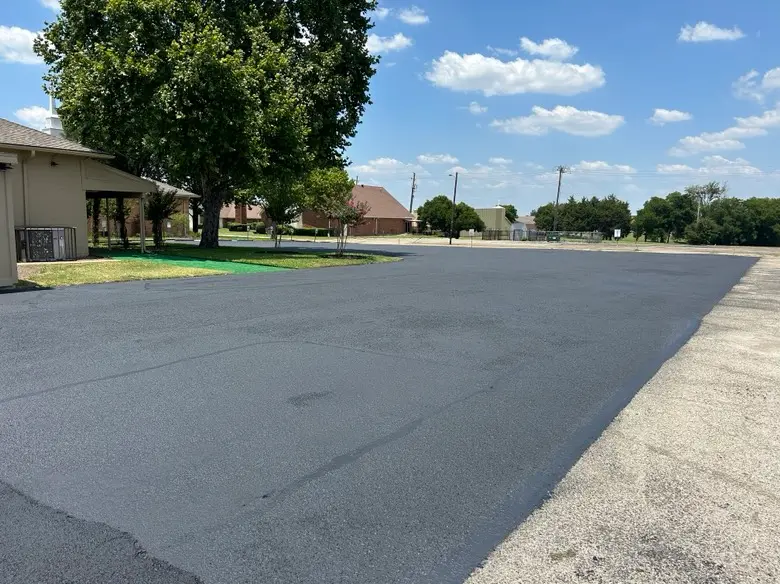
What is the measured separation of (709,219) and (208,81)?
294ft

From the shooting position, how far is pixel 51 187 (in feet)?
63.9

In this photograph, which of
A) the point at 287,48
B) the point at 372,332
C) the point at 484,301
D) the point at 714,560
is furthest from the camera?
the point at 287,48

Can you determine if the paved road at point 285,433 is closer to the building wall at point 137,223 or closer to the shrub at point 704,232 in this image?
the building wall at point 137,223

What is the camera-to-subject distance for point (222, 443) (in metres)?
4.45

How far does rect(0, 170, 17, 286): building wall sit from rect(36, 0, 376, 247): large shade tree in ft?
30.0

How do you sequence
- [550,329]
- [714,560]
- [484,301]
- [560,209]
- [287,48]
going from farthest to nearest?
[560,209] < [287,48] < [484,301] < [550,329] < [714,560]

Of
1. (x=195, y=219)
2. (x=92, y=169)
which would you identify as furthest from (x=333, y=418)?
(x=195, y=219)

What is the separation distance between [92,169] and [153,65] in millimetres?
4525

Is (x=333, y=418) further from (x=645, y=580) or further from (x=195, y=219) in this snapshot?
(x=195, y=219)

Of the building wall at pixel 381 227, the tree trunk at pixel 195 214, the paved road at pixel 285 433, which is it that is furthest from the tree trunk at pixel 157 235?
the building wall at pixel 381 227

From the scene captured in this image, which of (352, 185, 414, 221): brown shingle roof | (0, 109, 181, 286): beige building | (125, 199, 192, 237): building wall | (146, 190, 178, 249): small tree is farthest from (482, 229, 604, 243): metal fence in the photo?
(0, 109, 181, 286): beige building

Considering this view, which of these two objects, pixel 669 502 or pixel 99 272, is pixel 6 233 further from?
pixel 669 502

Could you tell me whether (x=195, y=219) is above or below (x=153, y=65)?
below

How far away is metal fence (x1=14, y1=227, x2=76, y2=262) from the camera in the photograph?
58.6 ft
